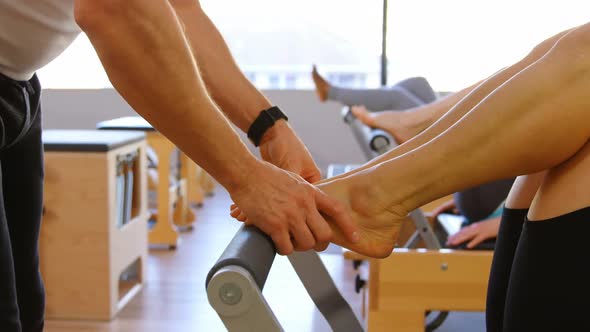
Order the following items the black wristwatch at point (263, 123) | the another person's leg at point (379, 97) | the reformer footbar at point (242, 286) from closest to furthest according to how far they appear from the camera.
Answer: the reformer footbar at point (242, 286), the black wristwatch at point (263, 123), the another person's leg at point (379, 97)

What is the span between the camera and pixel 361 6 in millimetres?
5168

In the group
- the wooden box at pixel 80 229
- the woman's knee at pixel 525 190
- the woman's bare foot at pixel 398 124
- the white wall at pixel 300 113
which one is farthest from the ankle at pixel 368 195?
the white wall at pixel 300 113

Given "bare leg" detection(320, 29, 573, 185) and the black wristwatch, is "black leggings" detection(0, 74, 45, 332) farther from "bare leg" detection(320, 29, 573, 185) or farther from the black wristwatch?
"bare leg" detection(320, 29, 573, 185)

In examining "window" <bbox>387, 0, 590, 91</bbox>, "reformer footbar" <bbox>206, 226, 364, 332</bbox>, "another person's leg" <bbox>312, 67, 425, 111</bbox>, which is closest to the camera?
"reformer footbar" <bbox>206, 226, 364, 332</bbox>

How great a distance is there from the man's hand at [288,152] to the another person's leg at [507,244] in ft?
0.98

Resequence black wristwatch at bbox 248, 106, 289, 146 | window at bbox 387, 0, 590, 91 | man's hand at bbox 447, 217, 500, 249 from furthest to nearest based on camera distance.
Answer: window at bbox 387, 0, 590, 91 → man's hand at bbox 447, 217, 500, 249 → black wristwatch at bbox 248, 106, 289, 146

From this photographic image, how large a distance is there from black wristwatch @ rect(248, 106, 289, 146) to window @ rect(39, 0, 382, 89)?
417 centimetres

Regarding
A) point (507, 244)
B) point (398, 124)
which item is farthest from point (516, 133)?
Answer: point (398, 124)

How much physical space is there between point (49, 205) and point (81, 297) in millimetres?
327

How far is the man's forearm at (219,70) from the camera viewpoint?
1.14 m

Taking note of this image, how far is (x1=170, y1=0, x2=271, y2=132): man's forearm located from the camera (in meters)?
1.14

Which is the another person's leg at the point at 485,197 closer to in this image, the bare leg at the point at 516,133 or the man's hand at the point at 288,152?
A: the man's hand at the point at 288,152

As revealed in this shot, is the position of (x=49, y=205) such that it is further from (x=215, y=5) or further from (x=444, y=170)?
(x=215, y=5)

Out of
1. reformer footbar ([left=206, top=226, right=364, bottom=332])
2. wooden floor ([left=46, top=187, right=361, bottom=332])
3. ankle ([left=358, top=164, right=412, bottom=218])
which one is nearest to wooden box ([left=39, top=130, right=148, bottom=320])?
wooden floor ([left=46, top=187, right=361, bottom=332])
